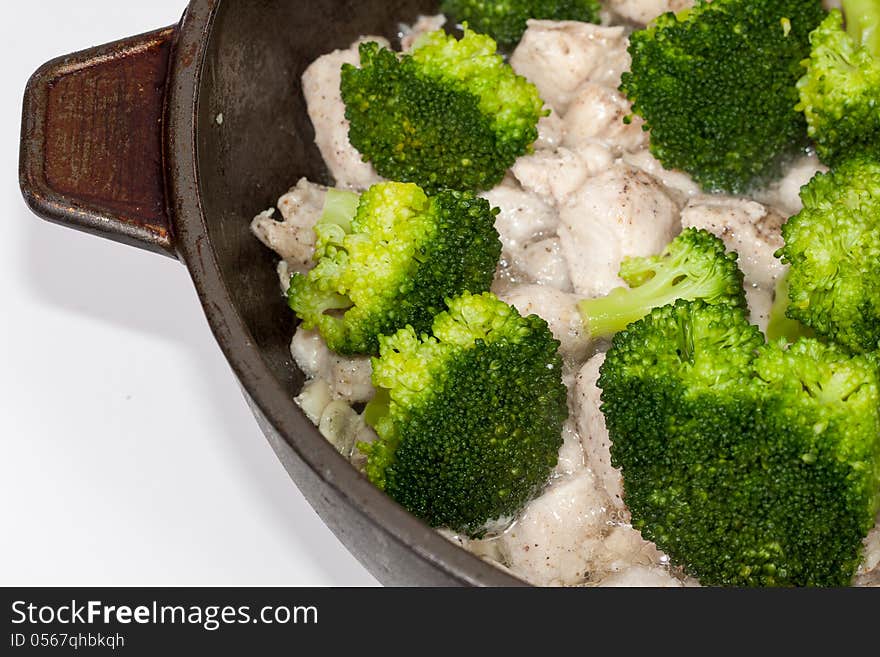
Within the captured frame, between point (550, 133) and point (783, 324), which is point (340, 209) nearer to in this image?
point (550, 133)

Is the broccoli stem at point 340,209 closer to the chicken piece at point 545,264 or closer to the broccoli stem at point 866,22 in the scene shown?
the chicken piece at point 545,264

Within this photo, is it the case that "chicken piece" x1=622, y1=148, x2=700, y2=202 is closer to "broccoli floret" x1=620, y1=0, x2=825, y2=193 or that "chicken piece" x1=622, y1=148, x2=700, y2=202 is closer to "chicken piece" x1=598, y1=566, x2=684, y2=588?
"broccoli floret" x1=620, y1=0, x2=825, y2=193

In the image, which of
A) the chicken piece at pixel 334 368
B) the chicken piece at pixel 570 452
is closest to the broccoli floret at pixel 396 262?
the chicken piece at pixel 334 368

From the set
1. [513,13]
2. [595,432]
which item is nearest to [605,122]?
[513,13]

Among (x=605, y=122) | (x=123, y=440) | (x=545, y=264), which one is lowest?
(x=123, y=440)
